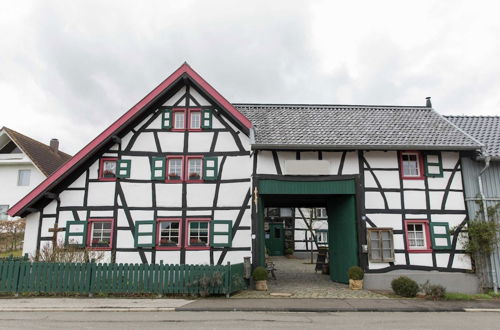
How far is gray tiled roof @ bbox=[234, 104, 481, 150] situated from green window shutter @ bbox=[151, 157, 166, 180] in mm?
4244

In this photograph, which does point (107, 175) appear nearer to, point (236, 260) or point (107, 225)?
point (107, 225)

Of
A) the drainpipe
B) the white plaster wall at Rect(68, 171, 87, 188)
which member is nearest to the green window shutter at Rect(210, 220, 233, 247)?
the white plaster wall at Rect(68, 171, 87, 188)

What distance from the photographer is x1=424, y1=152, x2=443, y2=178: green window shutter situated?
14.9m

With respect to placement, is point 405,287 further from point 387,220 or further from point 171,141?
point 171,141

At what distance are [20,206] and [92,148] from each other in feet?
11.9

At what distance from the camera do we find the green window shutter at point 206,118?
619 inches

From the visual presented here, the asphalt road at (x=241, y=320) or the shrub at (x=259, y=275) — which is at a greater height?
the shrub at (x=259, y=275)

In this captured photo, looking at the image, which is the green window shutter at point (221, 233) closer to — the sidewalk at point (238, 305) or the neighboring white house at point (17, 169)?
the sidewalk at point (238, 305)

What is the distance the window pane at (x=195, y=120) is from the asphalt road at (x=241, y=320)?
840 centimetres

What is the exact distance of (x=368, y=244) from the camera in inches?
562

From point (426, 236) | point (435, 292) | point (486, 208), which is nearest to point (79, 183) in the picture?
point (435, 292)

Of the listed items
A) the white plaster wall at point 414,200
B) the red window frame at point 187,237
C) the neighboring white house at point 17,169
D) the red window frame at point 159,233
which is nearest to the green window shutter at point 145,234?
the red window frame at point 159,233

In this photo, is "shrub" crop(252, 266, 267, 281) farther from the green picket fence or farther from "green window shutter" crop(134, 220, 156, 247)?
"green window shutter" crop(134, 220, 156, 247)

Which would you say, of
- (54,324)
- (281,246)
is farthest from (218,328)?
(281,246)
